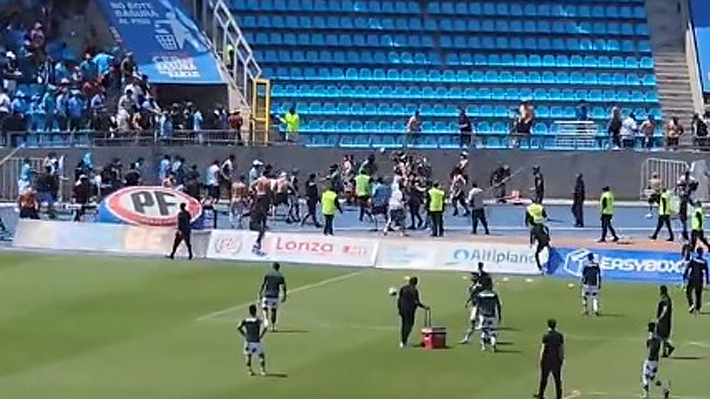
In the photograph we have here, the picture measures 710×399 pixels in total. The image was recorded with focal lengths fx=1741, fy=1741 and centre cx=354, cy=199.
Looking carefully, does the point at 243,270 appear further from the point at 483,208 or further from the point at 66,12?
the point at 66,12

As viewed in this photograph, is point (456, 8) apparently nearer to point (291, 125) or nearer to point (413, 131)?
point (413, 131)

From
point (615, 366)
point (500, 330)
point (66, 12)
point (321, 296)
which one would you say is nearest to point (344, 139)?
point (66, 12)

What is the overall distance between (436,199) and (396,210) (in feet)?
5.42

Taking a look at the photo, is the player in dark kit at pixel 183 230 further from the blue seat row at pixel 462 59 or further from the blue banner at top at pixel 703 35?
the blue banner at top at pixel 703 35

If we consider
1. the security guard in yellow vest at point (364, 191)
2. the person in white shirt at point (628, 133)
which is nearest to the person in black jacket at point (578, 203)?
the person in white shirt at point (628, 133)

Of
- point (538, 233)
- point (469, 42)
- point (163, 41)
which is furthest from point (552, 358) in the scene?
point (469, 42)

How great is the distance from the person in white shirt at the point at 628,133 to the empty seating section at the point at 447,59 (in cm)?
334

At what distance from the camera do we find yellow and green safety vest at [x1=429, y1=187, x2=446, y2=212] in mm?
49031

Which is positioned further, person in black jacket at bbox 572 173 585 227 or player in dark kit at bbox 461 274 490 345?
person in black jacket at bbox 572 173 585 227

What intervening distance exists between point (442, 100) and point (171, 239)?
17098 mm

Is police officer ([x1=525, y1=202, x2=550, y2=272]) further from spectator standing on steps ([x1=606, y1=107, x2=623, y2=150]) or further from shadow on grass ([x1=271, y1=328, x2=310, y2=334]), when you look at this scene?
spectator standing on steps ([x1=606, y1=107, x2=623, y2=150])

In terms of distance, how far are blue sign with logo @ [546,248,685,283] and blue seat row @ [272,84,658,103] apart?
19.0 meters

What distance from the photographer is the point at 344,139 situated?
58.2 meters

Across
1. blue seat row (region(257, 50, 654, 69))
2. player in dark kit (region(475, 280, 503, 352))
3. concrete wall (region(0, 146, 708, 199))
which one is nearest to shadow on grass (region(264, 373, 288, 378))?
player in dark kit (region(475, 280, 503, 352))
